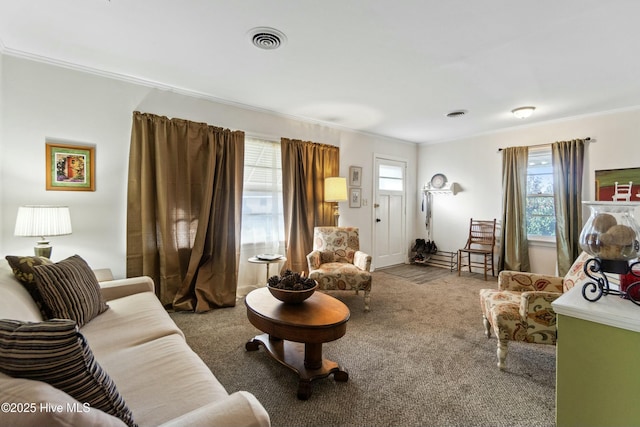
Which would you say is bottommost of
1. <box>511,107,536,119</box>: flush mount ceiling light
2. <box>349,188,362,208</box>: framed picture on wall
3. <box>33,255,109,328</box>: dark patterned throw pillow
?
<box>33,255,109,328</box>: dark patterned throw pillow

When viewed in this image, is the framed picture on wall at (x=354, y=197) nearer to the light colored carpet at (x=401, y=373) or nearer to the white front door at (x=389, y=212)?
the white front door at (x=389, y=212)

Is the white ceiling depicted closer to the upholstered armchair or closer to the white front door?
the upholstered armchair

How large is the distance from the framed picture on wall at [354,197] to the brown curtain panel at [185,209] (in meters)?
1.99

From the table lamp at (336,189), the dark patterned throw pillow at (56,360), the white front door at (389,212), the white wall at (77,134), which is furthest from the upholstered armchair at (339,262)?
the dark patterned throw pillow at (56,360)

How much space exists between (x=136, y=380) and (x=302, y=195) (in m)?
3.11

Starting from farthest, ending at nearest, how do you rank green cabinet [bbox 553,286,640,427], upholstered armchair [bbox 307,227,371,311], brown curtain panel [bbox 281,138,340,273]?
brown curtain panel [bbox 281,138,340,273] < upholstered armchair [bbox 307,227,371,311] < green cabinet [bbox 553,286,640,427]

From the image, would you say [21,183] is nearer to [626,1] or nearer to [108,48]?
[108,48]

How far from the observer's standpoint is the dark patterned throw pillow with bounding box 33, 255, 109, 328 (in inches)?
62.6

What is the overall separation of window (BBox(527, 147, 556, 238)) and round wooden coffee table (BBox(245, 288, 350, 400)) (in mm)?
3990

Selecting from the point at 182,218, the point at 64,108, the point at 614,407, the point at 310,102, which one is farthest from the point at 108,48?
the point at 614,407

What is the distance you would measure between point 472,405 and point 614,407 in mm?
835

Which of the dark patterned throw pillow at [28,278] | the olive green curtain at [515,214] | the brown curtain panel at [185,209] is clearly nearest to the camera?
the dark patterned throw pillow at [28,278]

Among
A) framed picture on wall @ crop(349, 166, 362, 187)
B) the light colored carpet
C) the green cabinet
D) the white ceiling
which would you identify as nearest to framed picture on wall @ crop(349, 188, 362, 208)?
framed picture on wall @ crop(349, 166, 362, 187)

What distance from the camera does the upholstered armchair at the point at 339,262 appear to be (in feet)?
10.6
